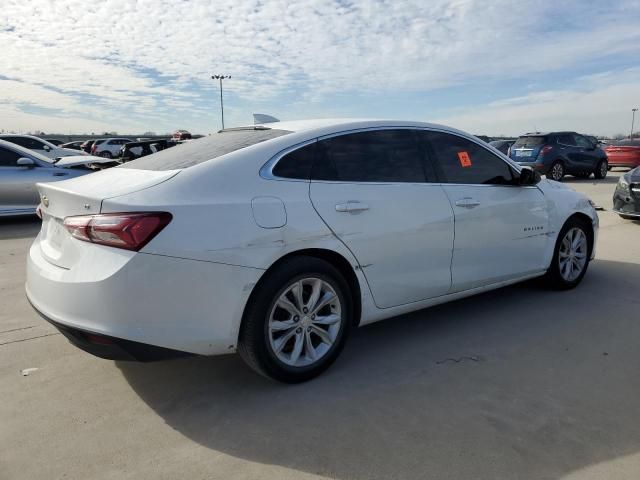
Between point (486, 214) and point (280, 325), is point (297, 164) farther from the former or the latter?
point (486, 214)

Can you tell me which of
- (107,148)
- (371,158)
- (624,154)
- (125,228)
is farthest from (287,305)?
(107,148)

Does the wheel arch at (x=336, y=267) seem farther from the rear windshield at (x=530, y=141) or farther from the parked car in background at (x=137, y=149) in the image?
the parked car in background at (x=137, y=149)

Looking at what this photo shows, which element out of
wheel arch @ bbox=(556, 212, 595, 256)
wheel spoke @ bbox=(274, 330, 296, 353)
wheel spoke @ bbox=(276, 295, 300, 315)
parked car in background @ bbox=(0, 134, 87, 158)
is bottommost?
wheel spoke @ bbox=(274, 330, 296, 353)

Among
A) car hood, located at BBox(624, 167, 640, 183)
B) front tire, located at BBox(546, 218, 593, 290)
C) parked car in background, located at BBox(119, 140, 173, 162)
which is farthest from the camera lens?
parked car in background, located at BBox(119, 140, 173, 162)

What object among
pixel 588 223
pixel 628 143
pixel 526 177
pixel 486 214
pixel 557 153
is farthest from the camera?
pixel 628 143

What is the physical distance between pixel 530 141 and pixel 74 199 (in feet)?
53.5

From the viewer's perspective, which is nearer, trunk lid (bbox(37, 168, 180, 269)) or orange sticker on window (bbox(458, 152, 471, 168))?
trunk lid (bbox(37, 168, 180, 269))

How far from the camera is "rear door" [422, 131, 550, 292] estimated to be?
3.92 meters

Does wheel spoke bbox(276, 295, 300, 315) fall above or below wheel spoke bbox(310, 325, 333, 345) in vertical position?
above

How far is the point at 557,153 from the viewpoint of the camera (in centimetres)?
1650

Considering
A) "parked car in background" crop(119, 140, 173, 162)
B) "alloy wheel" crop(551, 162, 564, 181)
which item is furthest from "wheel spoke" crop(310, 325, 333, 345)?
"parked car in background" crop(119, 140, 173, 162)

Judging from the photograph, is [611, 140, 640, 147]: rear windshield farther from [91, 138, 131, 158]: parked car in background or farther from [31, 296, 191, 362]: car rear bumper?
[91, 138, 131, 158]: parked car in background

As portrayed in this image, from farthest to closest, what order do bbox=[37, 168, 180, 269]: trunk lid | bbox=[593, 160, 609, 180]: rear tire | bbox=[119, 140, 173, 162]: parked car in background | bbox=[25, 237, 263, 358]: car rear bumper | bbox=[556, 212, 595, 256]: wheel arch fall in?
bbox=[119, 140, 173, 162]: parked car in background, bbox=[593, 160, 609, 180]: rear tire, bbox=[556, 212, 595, 256]: wheel arch, bbox=[37, 168, 180, 269]: trunk lid, bbox=[25, 237, 263, 358]: car rear bumper

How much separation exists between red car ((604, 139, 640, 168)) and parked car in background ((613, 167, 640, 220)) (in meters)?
13.2
